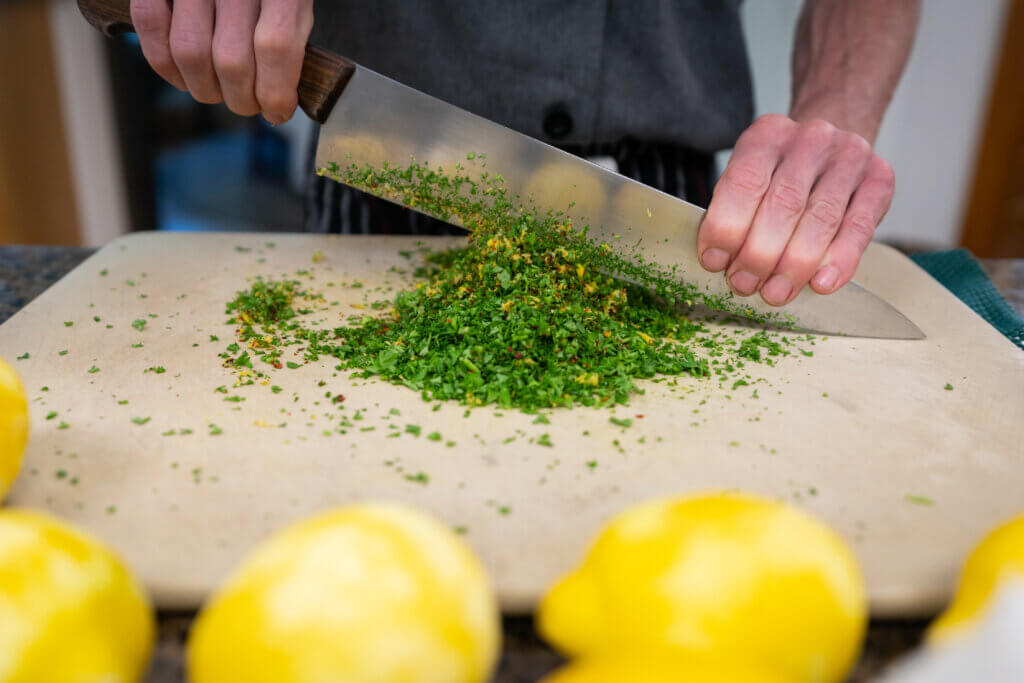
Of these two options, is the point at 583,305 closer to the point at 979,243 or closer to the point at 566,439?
the point at 566,439

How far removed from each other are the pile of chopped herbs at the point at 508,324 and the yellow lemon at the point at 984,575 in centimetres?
51

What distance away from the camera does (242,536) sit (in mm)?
727

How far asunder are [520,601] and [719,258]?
77 cm

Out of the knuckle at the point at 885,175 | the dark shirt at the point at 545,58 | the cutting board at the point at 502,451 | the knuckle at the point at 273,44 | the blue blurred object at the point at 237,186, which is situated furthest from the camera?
the blue blurred object at the point at 237,186

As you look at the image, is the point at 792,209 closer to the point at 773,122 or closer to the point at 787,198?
the point at 787,198

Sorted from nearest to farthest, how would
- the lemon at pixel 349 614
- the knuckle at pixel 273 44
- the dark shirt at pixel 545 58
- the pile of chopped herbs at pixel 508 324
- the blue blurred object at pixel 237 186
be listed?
1. the lemon at pixel 349 614
2. the pile of chopped herbs at pixel 508 324
3. the knuckle at pixel 273 44
4. the dark shirt at pixel 545 58
5. the blue blurred object at pixel 237 186

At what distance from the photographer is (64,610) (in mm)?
451

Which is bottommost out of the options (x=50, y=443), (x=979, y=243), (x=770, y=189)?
(x=979, y=243)

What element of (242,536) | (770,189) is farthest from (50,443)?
(770,189)

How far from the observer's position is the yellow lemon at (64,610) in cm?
43

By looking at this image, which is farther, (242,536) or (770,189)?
(770,189)

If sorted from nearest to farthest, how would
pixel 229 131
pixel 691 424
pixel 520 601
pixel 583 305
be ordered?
1. pixel 520 601
2. pixel 691 424
3. pixel 583 305
4. pixel 229 131

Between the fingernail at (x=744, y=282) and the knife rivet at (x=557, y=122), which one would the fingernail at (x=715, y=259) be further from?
the knife rivet at (x=557, y=122)

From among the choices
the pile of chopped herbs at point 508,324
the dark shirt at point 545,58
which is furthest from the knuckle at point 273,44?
the dark shirt at point 545,58
